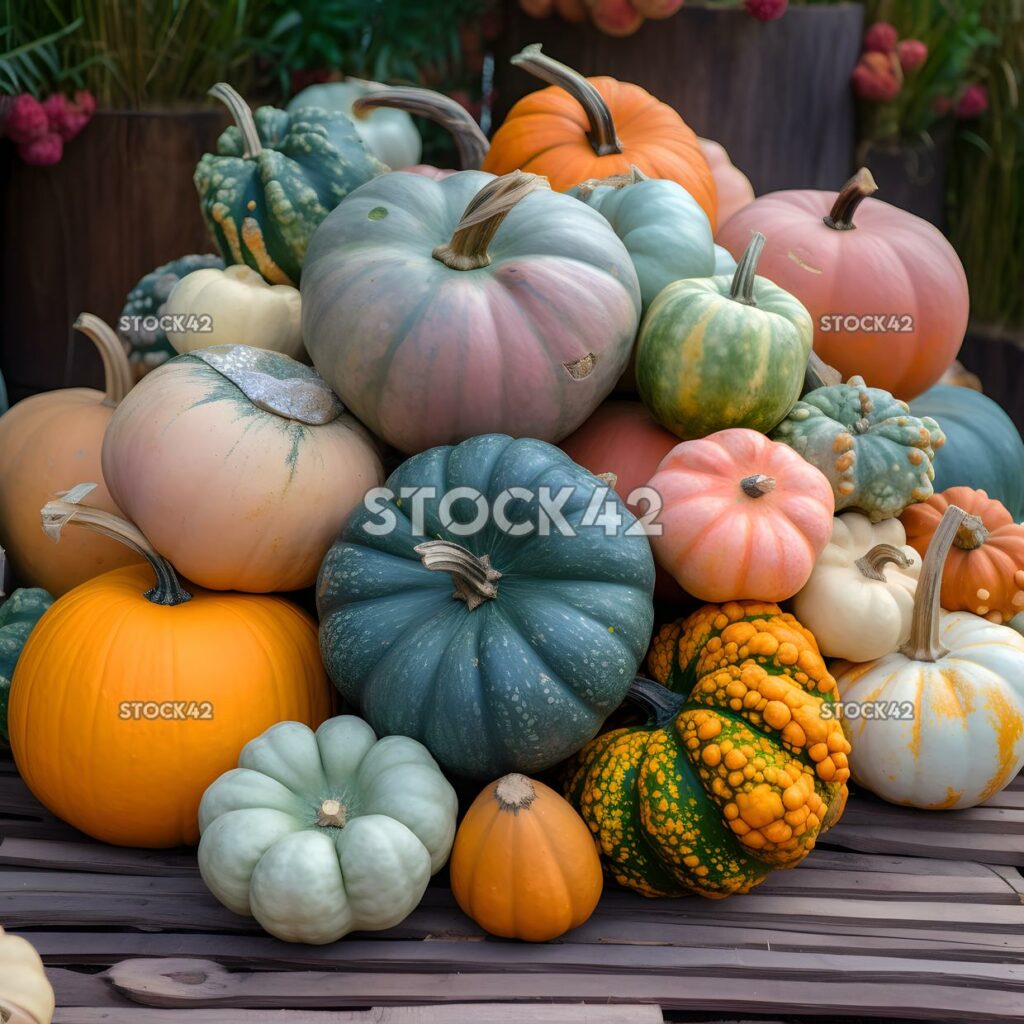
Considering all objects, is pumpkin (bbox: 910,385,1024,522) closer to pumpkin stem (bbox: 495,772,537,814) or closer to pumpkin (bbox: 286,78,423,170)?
pumpkin stem (bbox: 495,772,537,814)

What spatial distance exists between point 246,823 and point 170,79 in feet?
9.14

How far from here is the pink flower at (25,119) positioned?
3.49 metres

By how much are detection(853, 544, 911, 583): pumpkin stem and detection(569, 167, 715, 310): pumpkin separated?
67 cm

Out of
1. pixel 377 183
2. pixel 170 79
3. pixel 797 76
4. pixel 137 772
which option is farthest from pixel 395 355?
pixel 797 76

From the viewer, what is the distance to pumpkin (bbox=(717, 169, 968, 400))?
267cm

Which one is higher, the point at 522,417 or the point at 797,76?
the point at 797,76

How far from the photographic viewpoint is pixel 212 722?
2.01 metres

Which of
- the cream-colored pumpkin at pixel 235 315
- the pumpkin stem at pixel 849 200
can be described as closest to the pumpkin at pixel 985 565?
the pumpkin stem at pixel 849 200

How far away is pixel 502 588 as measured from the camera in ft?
6.52

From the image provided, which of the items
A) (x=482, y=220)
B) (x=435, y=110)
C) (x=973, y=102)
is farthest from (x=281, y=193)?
(x=973, y=102)

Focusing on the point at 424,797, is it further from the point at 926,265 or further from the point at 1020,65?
the point at 1020,65

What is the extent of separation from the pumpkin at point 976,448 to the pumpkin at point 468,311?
→ 3.23ft

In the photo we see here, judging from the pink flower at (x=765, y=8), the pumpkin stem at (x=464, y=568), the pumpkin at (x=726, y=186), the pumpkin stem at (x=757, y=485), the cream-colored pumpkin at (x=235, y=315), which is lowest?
the pumpkin stem at (x=464, y=568)

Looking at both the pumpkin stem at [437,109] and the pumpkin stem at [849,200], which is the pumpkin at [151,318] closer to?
the pumpkin stem at [437,109]
